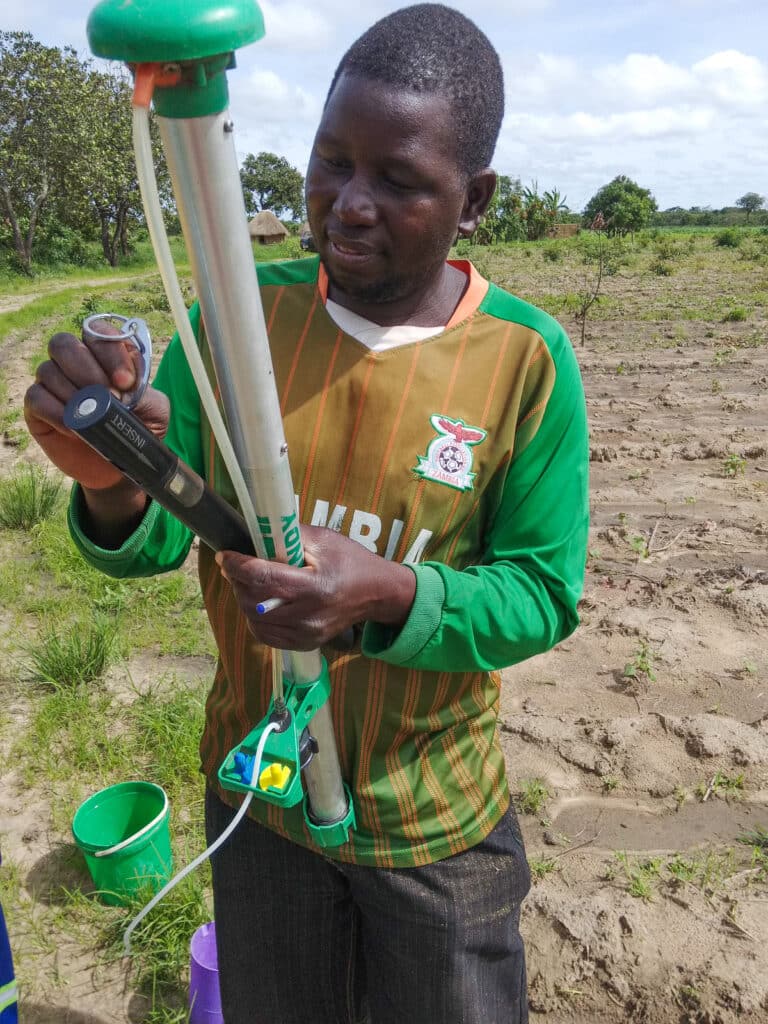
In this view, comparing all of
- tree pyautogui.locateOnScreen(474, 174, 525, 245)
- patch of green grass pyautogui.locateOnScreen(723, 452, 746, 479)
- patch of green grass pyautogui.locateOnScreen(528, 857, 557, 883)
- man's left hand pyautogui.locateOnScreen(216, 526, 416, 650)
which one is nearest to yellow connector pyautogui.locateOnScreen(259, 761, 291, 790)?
man's left hand pyautogui.locateOnScreen(216, 526, 416, 650)

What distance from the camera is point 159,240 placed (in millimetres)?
686

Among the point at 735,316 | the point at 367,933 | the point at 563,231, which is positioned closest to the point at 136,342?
the point at 367,933

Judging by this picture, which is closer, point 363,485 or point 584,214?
point 363,485

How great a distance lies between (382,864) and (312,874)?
0.15 meters

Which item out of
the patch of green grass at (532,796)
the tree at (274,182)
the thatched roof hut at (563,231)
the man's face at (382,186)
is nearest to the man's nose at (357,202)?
the man's face at (382,186)

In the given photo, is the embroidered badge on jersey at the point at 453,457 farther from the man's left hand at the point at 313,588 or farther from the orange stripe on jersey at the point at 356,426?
the man's left hand at the point at 313,588

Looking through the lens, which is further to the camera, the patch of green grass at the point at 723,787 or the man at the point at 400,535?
the patch of green grass at the point at 723,787

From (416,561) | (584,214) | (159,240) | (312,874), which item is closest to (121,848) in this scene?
(312,874)

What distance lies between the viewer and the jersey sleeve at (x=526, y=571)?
1.11m

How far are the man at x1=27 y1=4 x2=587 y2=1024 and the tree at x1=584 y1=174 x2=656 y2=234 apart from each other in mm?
43888

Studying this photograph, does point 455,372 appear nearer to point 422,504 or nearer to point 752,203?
point 422,504

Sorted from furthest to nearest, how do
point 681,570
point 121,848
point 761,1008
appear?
1. point 681,570
2. point 121,848
3. point 761,1008

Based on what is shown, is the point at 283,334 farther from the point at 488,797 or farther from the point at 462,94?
the point at 488,797

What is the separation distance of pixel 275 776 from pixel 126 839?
177cm
